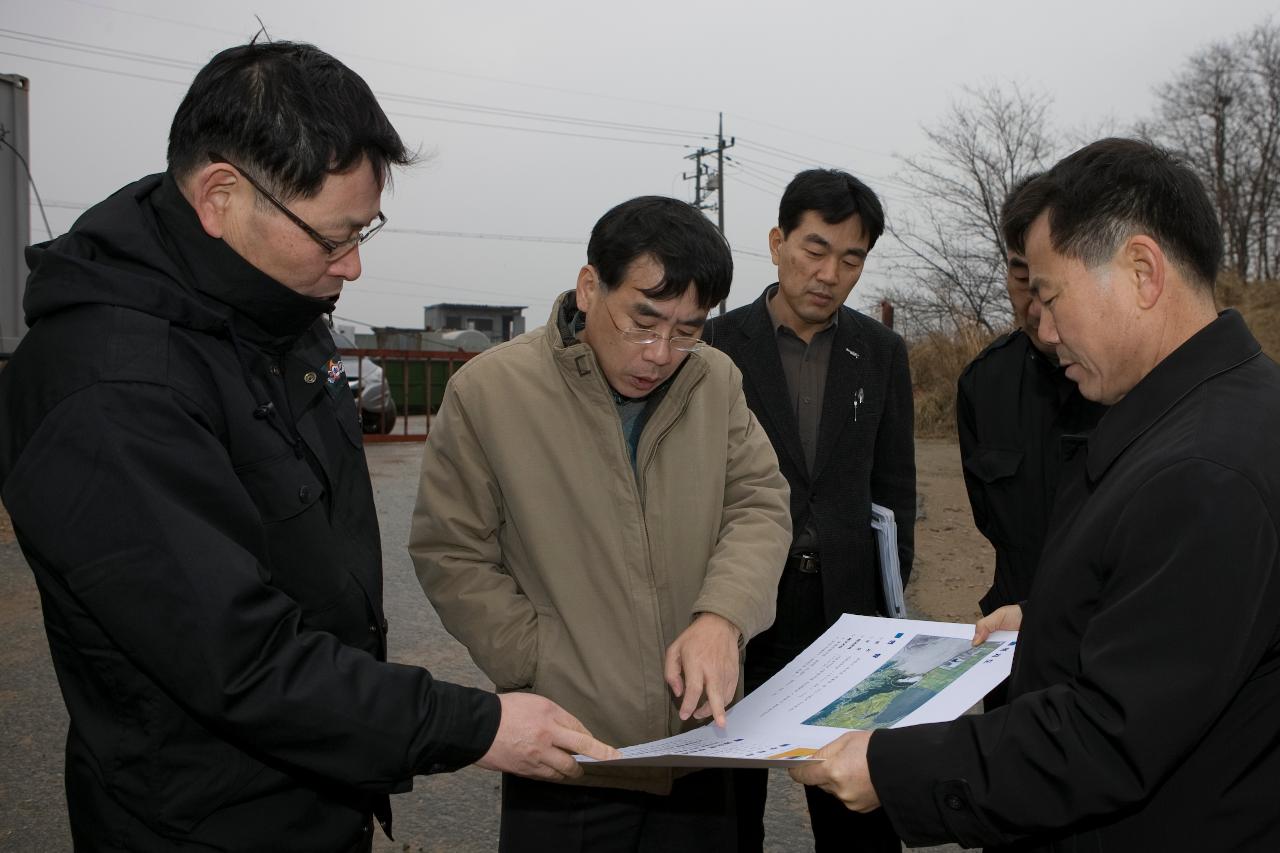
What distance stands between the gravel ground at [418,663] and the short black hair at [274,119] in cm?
277

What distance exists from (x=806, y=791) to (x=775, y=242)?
6.52ft

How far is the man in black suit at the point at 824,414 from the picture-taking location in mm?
3387

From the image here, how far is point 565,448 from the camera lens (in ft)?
7.85

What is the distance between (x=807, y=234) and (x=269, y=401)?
2.35 m

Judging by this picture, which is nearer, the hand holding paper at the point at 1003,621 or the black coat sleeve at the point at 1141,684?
the black coat sleeve at the point at 1141,684

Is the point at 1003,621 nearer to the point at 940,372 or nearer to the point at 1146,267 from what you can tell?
the point at 1146,267

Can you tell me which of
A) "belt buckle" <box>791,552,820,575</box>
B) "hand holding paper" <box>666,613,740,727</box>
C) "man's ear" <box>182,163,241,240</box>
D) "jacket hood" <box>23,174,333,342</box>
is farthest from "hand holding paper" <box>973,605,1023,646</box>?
"man's ear" <box>182,163,241,240</box>

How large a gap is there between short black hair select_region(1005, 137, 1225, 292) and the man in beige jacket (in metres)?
0.89

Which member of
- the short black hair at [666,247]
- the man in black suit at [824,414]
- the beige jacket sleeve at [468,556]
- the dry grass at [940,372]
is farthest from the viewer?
the dry grass at [940,372]

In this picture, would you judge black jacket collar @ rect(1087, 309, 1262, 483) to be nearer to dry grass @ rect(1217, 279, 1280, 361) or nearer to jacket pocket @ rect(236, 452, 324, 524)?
jacket pocket @ rect(236, 452, 324, 524)

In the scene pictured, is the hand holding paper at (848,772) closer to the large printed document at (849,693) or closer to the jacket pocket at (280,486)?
the large printed document at (849,693)

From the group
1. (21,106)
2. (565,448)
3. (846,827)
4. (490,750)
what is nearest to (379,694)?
(490,750)

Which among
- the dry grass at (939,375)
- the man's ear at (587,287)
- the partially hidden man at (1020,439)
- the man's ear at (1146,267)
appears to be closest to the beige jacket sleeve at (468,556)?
the man's ear at (587,287)

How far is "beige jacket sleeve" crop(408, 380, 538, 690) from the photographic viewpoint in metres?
2.31
